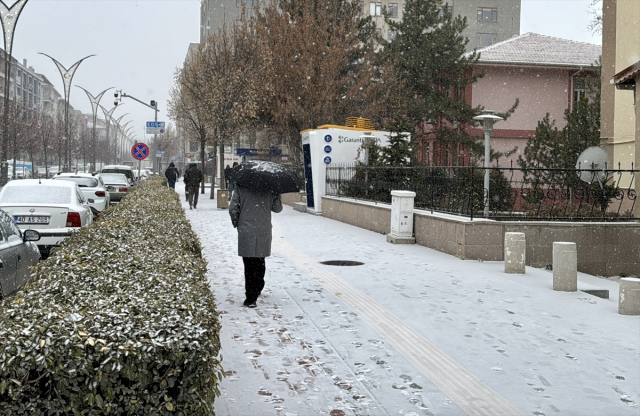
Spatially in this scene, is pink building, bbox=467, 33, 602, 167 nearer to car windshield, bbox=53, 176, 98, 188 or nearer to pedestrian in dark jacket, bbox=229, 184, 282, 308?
car windshield, bbox=53, 176, 98, 188

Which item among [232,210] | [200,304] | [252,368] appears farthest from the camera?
[232,210]

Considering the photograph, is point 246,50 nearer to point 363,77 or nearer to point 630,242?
point 363,77

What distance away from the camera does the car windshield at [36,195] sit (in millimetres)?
13406

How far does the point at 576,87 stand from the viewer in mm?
41531

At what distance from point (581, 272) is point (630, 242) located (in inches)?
46.5

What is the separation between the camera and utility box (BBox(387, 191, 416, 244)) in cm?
1581

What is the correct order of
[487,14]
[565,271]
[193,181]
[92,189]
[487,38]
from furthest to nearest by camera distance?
[487,14]
[487,38]
[193,181]
[92,189]
[565,271]

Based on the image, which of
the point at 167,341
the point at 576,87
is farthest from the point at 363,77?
the point at 167,341

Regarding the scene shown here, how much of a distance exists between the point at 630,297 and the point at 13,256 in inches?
279

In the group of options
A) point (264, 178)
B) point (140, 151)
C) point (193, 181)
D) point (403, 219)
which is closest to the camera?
point (264, 178)

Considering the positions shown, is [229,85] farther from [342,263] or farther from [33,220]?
[342,263]

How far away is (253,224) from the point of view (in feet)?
27.9

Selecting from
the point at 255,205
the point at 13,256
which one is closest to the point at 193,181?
the point at 13,256

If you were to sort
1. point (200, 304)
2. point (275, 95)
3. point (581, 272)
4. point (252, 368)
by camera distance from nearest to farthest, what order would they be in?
1. point (200, 304)
2. point (252, 368)
3. point (581, 272)
4. point (275, 95)
